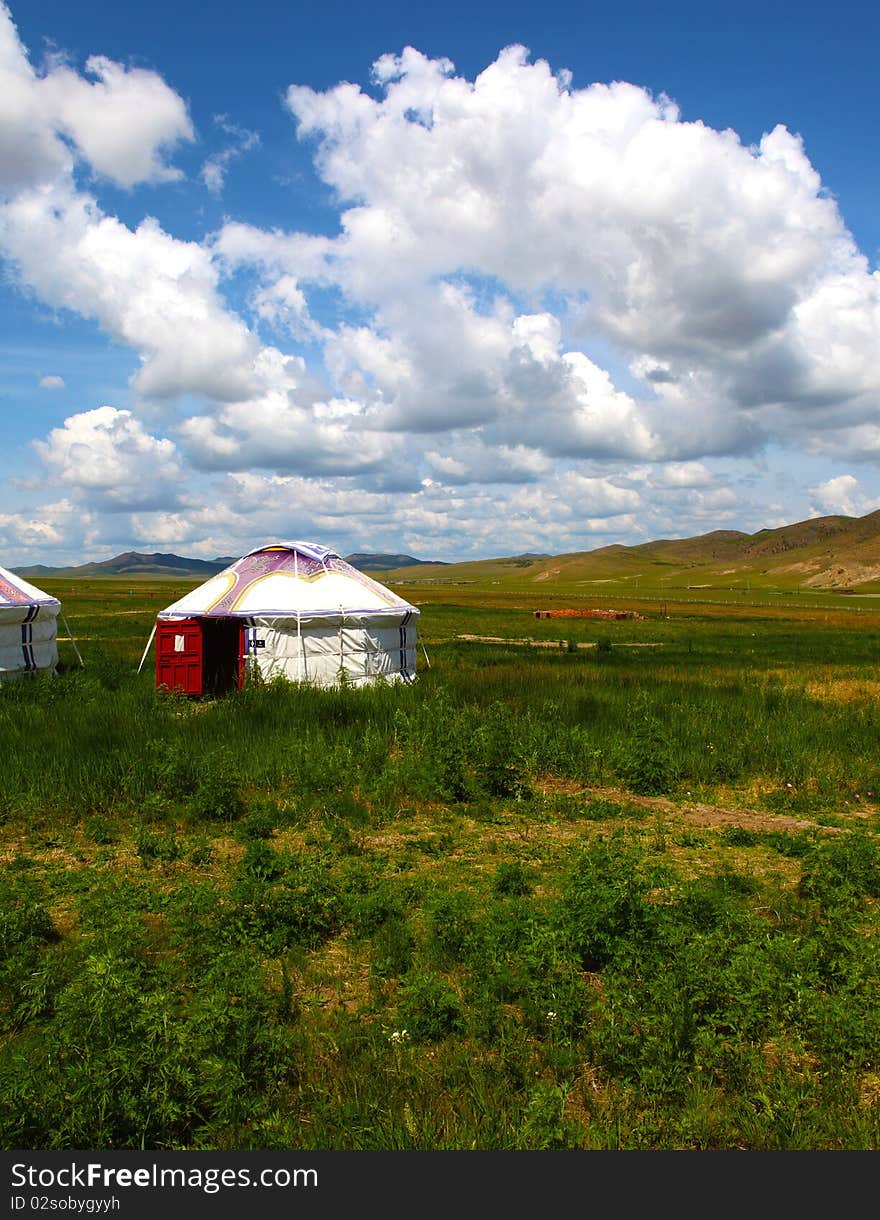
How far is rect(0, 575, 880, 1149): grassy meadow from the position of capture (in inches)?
152

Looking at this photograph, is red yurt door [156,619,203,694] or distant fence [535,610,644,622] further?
distant fence [535,610,644,622]

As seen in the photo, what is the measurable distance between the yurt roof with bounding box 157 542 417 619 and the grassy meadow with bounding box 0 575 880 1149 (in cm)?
569

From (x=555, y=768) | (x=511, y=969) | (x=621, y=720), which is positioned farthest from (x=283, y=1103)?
(x=621, y=720)

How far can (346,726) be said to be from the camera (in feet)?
43.1

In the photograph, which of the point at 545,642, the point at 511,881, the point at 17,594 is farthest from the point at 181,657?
the point at 545,642

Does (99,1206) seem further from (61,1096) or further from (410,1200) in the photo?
(410,1200)

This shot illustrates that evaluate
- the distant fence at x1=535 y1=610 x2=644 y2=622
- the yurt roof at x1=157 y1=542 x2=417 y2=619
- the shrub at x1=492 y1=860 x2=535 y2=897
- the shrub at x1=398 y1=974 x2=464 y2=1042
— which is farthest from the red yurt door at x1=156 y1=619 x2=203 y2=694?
the distant fence at x1=535 y1=610 x2=644 y2=622

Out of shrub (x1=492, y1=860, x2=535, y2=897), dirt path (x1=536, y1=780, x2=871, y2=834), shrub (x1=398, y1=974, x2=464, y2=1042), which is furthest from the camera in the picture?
dirt path (x1=536, y1=780, x2=871, y2=834)

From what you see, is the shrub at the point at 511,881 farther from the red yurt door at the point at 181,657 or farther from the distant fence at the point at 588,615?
the distant fence at the point at 588,615

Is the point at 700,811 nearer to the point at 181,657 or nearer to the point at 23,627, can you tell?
the point at 181,657

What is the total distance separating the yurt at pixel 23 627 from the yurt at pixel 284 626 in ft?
10.2

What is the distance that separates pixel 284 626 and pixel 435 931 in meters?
13.5

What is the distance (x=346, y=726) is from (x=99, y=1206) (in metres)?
9.79

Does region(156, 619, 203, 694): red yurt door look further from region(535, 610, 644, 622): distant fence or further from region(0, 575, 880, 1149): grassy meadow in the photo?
region(535, 610, 644, 622): distant fence
